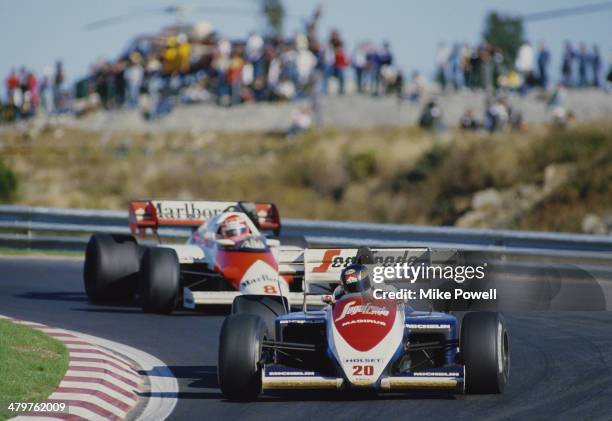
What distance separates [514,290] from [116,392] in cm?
913

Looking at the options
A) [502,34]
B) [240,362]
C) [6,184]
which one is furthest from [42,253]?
[502,34]

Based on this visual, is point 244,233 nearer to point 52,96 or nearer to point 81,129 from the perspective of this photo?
point 52,96

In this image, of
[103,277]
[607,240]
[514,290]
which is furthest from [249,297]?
[607,240]

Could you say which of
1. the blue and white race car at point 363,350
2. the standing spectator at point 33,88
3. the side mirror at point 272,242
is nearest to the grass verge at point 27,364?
the blue and white race car at point 363,350

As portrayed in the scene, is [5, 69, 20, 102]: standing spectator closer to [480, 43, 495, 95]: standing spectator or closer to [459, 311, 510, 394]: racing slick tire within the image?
[480, 43, 495, 95]: standing spectator

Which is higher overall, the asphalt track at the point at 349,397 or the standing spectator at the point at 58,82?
the standing spectator at the point at 58,82

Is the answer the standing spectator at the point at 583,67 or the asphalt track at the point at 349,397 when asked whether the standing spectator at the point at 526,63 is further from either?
the asphalt track at the point at 349,397

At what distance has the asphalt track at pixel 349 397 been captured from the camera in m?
9.83

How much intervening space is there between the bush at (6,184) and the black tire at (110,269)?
71.3ft

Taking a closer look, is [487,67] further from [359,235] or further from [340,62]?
[359,235]

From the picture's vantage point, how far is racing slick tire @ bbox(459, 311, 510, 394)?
10195 millimetres

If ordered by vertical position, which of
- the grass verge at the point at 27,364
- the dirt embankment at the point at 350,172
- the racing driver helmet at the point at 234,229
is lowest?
the dirt embankment at the point at 350,172

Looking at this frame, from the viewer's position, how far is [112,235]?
17.8 m

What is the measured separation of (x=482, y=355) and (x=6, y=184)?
99.7ft
